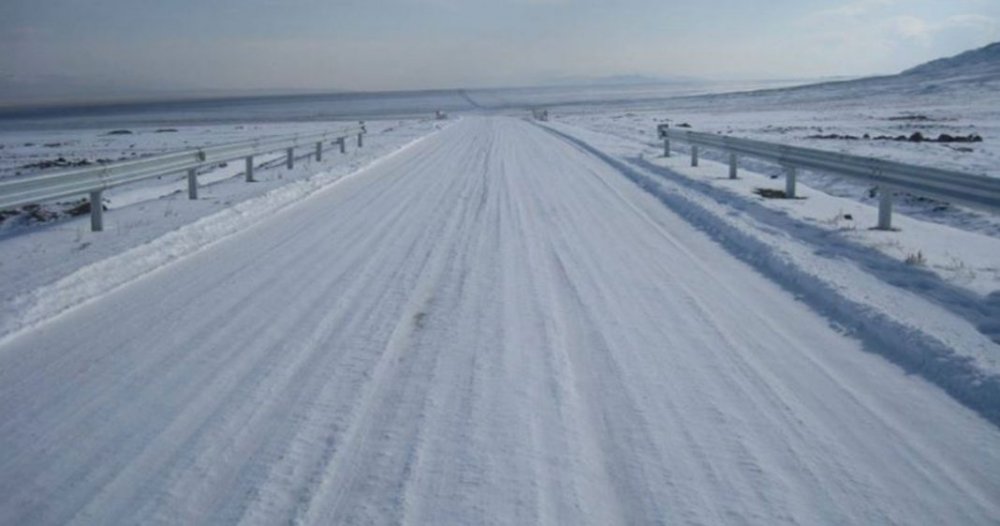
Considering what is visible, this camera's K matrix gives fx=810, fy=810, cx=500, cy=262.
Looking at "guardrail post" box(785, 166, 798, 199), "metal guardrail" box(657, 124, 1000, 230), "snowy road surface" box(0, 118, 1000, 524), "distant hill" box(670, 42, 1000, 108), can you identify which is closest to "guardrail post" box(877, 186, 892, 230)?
"metal guardrail" box(657, 124, 1000, 230)

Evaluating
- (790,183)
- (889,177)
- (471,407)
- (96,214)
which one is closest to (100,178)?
(96,214)

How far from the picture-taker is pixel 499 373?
18.2 feet

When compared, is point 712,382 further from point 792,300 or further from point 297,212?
point 297,212

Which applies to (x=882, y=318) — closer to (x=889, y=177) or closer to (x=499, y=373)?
(x=499, y=373)

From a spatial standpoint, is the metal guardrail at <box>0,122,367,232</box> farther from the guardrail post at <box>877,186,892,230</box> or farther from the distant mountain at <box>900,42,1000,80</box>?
the distant mountain at <box>900,42,1000,80</box>

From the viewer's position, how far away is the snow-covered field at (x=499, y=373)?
153 inches

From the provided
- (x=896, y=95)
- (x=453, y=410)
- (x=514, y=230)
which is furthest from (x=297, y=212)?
(x=896, y=95)

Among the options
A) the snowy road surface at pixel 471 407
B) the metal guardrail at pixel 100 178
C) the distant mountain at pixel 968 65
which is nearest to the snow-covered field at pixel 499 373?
the snowy road surface at pixel 471 407

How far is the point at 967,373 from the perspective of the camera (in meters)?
5.39

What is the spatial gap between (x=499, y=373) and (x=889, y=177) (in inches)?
304

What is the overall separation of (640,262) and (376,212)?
5319 mm

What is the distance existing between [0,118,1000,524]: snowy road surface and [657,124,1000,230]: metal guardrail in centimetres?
271

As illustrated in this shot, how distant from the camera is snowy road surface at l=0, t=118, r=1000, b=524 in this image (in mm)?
3828

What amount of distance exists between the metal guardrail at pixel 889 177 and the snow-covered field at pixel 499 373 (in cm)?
68
